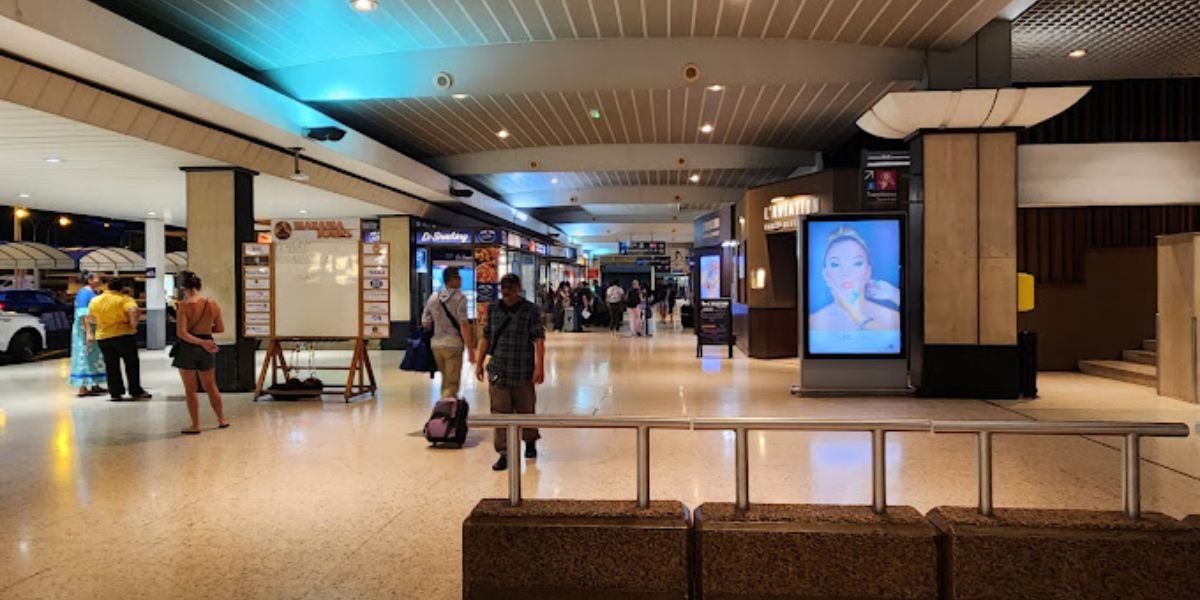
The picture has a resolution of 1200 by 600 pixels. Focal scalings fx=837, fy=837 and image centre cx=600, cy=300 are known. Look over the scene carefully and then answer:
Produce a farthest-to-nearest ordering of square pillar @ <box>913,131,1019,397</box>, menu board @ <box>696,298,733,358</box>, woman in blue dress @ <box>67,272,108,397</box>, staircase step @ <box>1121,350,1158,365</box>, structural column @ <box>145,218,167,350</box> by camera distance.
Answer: structural column @ <box>145,218,167,350</box>
menu board @ <box>696,298,733,358</box>
staircase step @ <box>1121,350,1158,365</box>
woman in blue dress @ <box>67,272,108,397</box>
square pillar @ <box>913,131,1019,397</box>

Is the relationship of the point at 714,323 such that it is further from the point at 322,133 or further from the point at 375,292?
the point at 322,133

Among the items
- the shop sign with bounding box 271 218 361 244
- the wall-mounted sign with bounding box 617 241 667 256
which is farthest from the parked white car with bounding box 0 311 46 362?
the wall-mounted sign with bounding box 617 241 667 256

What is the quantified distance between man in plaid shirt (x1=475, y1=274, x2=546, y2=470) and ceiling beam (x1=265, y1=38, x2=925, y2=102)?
3.56 metres

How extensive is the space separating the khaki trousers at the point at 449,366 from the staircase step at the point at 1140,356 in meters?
9.59

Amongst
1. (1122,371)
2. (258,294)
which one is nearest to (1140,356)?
(1122,371)

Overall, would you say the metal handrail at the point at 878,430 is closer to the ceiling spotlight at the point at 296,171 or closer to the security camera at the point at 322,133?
the security camera at the point at 322,133

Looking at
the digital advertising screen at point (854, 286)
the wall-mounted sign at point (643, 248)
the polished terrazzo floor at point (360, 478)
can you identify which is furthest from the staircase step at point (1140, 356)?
the wall-mounted sign at point (643, 248)

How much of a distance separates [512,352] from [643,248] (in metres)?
31.4

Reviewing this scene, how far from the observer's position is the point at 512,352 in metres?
6.13

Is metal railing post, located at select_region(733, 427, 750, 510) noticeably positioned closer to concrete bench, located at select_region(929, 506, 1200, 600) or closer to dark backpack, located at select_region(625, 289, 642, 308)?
concrete bench, located at select_region(929, 506, 1200, 600)

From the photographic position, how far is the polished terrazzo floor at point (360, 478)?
13.1ft

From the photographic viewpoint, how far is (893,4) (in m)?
7.67

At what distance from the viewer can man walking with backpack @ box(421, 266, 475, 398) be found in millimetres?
7574

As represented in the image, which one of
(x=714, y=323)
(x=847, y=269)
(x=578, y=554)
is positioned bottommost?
(x=578, y=554)
